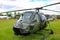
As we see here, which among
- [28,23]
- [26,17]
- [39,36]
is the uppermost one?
[26,17]

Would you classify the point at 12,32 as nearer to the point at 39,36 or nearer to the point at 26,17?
the point at 26,17

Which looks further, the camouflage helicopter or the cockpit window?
the cockpit window

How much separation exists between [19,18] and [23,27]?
613mm

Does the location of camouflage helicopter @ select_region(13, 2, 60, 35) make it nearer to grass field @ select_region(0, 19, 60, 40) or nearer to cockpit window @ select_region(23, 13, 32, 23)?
cockpit window @ select_region(23, 13, 32, 23)

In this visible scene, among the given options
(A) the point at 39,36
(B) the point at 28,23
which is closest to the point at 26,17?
(B) the point at 28,23

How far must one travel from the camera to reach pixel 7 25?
9.41 metres

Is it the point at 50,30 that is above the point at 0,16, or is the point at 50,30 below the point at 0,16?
below

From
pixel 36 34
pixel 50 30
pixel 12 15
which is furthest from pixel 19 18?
pixel 50 30

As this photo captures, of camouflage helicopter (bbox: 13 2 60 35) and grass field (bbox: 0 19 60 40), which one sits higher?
camouflage helicopter (bbox: 13 2 60 35)

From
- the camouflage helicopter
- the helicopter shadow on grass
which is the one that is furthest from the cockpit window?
the helicopter shadow on grass

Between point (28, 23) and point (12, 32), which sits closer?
point (28, 23)

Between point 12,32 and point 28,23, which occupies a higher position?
point 28,23

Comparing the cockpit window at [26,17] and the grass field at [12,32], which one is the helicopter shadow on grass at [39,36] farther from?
the cockpit window at [26,17]

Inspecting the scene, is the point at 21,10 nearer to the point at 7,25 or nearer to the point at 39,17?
the point at 39,17
